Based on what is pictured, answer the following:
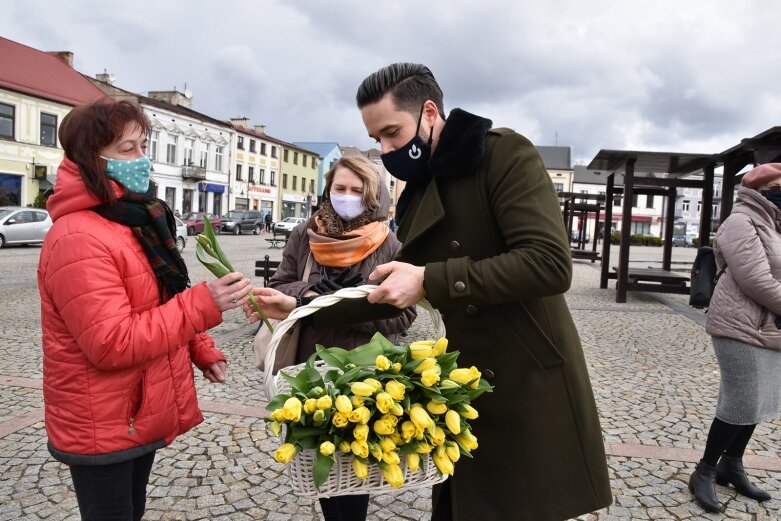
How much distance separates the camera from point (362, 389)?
138 centimetres

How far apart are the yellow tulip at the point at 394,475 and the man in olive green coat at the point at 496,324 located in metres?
0.42

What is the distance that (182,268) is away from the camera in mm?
2068

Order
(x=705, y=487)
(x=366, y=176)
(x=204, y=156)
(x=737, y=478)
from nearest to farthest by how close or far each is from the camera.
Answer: (x=366, y=176)
(x=705, y=487)
(x=737, y=478)
(x=204, y=156)

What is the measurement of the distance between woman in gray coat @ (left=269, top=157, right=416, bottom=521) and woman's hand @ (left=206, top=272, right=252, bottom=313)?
84 centimetres

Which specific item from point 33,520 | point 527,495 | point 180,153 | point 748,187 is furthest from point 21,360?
point 180,153

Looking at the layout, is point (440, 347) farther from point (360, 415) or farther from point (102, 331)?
point (102, 331)

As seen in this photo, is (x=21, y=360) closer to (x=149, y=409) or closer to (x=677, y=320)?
(x=149, y=409)

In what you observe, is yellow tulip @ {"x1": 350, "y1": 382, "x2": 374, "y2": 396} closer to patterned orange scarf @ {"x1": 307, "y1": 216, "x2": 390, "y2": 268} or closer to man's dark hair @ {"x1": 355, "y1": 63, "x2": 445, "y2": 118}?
man's dark hair @ {"x1": 355, "y1": 63, "x2": 445, "y2": 118}

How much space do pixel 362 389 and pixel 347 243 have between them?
62.5 inches

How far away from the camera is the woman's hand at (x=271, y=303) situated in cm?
215

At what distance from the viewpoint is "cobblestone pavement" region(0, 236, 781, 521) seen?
3.23 m

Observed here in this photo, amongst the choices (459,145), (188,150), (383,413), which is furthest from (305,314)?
(188,150)

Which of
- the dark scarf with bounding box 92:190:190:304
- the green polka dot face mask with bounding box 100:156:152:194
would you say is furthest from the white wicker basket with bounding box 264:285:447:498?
the green polka dot face mask with bounding box 100:156:152:194

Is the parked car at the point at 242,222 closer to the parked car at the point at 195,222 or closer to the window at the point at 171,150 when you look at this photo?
the parked car at the point at 195,222
